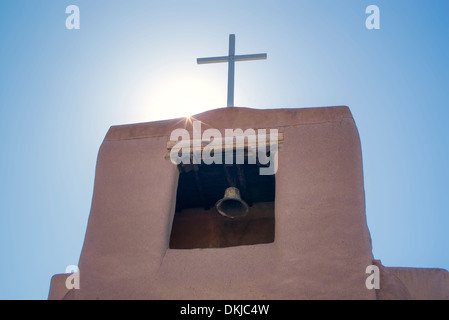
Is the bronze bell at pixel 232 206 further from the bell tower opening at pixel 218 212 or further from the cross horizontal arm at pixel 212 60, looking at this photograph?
the cross horizontal arm at pixel 212 60

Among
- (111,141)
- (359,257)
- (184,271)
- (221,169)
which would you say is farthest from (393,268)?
(111,141)

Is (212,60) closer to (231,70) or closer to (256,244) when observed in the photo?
(231,70)

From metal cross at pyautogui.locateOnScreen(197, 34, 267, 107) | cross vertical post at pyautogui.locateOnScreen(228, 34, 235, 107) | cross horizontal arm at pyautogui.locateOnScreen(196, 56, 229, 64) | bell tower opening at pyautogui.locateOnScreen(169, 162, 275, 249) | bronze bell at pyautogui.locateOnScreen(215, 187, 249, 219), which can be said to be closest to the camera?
bronze bell at pyautogui.locateOnScreen(215, 187, 249, 219)

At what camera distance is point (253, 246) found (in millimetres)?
5551

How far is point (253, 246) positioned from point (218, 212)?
7.72ft

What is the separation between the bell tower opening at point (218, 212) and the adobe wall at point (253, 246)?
3.65 ft

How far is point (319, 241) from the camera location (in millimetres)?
5301

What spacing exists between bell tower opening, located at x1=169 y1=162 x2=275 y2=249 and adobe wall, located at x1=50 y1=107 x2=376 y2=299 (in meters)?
1.11

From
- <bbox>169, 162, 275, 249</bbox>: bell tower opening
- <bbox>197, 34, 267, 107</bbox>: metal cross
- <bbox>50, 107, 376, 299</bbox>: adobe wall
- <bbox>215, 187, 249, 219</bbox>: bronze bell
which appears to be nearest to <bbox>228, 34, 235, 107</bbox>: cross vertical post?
<bbox>197, 34, 267, 107</bbox>: metal cross

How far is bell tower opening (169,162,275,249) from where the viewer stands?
7.34 m

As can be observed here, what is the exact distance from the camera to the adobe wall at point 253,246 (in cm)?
519

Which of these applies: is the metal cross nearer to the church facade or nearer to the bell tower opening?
the church facade

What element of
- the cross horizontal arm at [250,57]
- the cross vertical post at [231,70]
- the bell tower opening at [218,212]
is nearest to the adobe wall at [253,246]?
the cross vertical post at [231,70]

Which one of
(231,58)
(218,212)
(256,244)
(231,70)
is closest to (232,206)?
(256,244)
